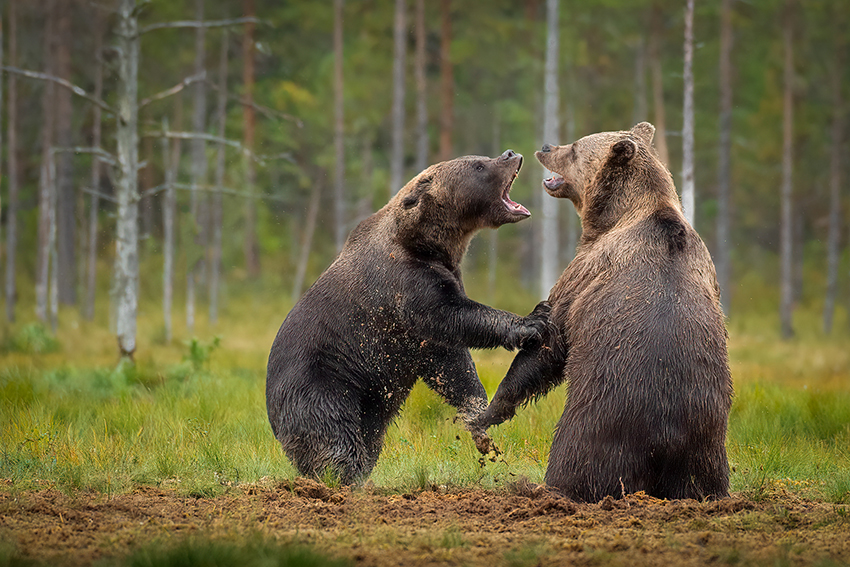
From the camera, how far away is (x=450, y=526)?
3.73 metres

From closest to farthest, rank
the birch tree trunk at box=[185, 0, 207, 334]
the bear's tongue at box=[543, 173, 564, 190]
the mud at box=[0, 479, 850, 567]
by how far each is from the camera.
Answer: the mud at box=[0, 479, 850, 567], the bear's tongue at box=[543, 173, 564, 190], the birch tree trunk at box=[185, 0, 207, 334]

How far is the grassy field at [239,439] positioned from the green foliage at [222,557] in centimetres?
5

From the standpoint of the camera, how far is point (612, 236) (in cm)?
459

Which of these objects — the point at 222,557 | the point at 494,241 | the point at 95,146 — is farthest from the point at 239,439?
the point at 494,241

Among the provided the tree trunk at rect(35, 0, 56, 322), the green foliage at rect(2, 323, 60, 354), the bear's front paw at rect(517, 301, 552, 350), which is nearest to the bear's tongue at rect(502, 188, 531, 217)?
the bear's front paw at rect(517, 301, 552, 350)

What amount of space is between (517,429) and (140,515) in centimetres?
328

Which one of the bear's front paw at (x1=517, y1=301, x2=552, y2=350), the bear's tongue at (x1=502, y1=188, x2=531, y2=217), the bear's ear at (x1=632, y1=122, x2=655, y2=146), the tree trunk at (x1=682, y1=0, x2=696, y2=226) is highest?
the tree trunk at (x1=682, y1=0, x2=696, y2=226)

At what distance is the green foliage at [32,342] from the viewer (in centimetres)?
1412

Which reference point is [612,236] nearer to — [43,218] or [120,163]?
[120,163]

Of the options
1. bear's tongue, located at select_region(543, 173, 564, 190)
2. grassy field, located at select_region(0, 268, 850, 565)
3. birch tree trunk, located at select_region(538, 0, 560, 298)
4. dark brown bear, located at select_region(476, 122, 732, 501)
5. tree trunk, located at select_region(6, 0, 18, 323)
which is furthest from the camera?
tree trunk, located at select_region(6, 0, 18, 323)

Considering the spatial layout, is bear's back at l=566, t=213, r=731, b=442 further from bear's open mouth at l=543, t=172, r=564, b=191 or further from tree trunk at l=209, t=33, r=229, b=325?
tree trunk at l=209, t=33, r=229, b=325

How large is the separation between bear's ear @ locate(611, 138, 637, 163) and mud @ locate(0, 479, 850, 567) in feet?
6.52

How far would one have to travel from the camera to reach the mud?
3176 millimetres

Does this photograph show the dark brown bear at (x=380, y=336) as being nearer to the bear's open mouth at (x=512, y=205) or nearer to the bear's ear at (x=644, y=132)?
the bear's open mouth at (x=512, y=205)
